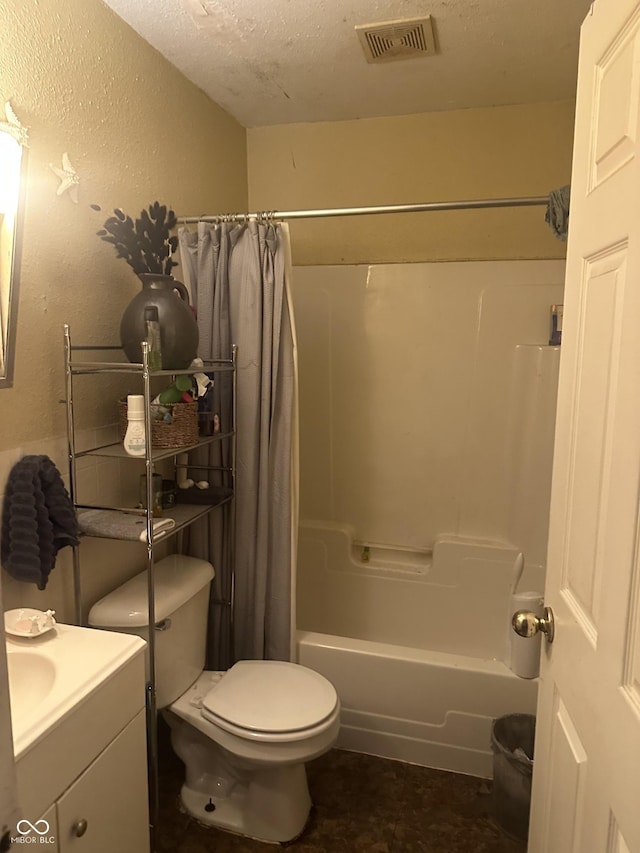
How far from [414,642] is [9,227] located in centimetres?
218

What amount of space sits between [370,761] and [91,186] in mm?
2010

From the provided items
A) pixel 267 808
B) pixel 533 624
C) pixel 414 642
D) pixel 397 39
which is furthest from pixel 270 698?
pixel 397 39

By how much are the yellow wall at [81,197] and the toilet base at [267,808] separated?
2.37 ft

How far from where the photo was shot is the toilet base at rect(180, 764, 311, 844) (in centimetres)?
172

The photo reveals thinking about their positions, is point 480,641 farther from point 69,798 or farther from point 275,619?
point 69,798

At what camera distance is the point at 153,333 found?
1598 mm

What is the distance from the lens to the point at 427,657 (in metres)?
1.97

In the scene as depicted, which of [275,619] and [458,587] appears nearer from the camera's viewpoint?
[275,619]

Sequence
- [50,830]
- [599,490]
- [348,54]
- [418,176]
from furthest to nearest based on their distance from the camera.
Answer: [418,176] < [348,54] < [50,830] < [599,490]

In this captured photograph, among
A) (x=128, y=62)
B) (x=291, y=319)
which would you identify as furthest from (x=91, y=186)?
(x=291, y=319)

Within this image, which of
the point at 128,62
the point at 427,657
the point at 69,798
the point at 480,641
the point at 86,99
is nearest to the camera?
the point at 69,798

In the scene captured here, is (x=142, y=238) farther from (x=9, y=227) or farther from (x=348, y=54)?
(x=348, y=54)

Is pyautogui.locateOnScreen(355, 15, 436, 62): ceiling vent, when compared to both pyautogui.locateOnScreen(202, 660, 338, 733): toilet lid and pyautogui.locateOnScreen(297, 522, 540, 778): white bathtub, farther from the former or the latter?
pyautogui.locateOnScreen(202, 660, 338, 733): toilet lid

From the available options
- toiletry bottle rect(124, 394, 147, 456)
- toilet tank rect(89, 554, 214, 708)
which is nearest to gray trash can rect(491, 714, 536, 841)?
toilet tank rect(89, 554, 214, 708)
